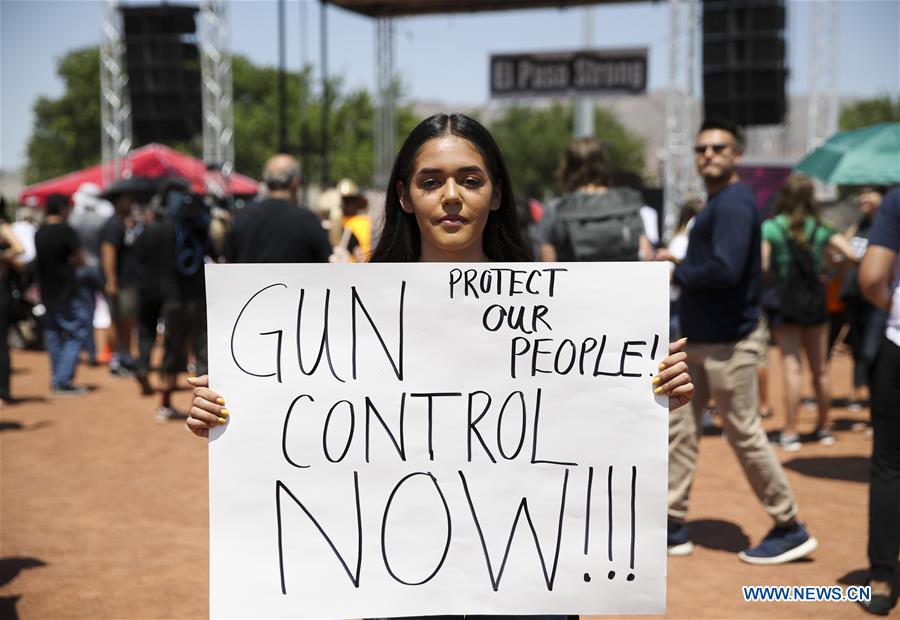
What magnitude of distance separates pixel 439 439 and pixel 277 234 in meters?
4.10

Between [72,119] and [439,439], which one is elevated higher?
[72,119]

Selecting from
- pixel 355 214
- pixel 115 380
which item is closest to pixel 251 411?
pixel 355 214

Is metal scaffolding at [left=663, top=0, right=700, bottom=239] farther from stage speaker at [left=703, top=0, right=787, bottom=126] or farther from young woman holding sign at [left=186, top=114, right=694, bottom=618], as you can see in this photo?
young woman holding sign at [left=186, top=114, right=694, bottom=618]

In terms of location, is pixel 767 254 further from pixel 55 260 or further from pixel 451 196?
pixel 55 260

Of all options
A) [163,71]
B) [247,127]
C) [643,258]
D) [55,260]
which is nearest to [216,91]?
[163,71]

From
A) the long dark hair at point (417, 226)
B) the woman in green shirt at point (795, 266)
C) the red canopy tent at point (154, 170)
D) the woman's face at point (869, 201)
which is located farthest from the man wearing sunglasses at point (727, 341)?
the red canopy tent at point (154, 170)

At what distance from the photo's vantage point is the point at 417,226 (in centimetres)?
268

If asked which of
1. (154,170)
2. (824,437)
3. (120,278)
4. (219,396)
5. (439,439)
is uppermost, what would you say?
(154,170)

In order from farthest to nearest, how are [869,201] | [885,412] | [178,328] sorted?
[178,328]
[869,201]
[885,412]

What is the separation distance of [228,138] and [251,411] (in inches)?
613

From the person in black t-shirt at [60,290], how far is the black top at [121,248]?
→ 0.75 metres

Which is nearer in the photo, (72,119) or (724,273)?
Answer: (724,273)

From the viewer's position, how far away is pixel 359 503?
227 cm

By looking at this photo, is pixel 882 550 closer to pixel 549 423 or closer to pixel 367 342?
pixel 549 423
